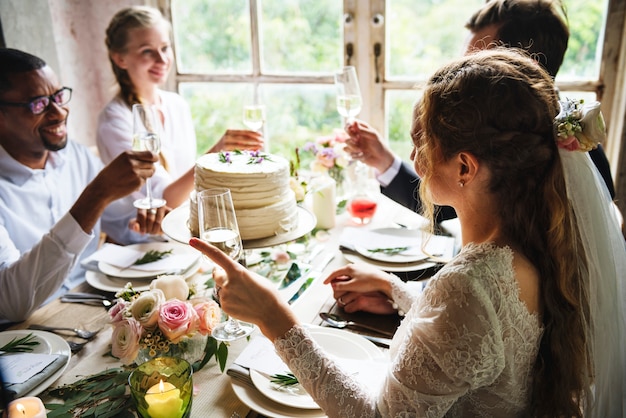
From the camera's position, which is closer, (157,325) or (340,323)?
(157,325)

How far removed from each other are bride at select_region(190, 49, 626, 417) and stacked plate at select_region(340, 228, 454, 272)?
1.66 ft

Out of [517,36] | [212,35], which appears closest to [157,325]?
[517,36]

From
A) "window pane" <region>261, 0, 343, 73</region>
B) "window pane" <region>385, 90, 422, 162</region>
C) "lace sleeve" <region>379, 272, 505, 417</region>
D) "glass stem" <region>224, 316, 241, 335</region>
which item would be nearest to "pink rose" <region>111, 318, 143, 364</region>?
"glass stem" <region>224, 316, 241, 335</region>

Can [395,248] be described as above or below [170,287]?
below

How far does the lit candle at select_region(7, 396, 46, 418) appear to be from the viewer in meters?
0.75

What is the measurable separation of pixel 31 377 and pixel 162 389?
0.32 meters

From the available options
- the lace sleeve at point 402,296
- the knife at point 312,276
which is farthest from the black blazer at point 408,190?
the lace sleeve at point 402,296

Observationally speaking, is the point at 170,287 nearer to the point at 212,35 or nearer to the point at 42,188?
the point at 42,188

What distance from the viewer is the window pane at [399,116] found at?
2725mm

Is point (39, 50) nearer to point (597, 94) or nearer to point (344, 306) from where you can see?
point (344, 306)

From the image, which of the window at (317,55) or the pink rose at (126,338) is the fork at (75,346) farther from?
the window at (317,55)

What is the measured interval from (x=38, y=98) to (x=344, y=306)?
1201mm

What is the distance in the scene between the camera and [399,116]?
2.76 metres

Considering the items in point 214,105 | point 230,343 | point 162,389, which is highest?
point 214,105
